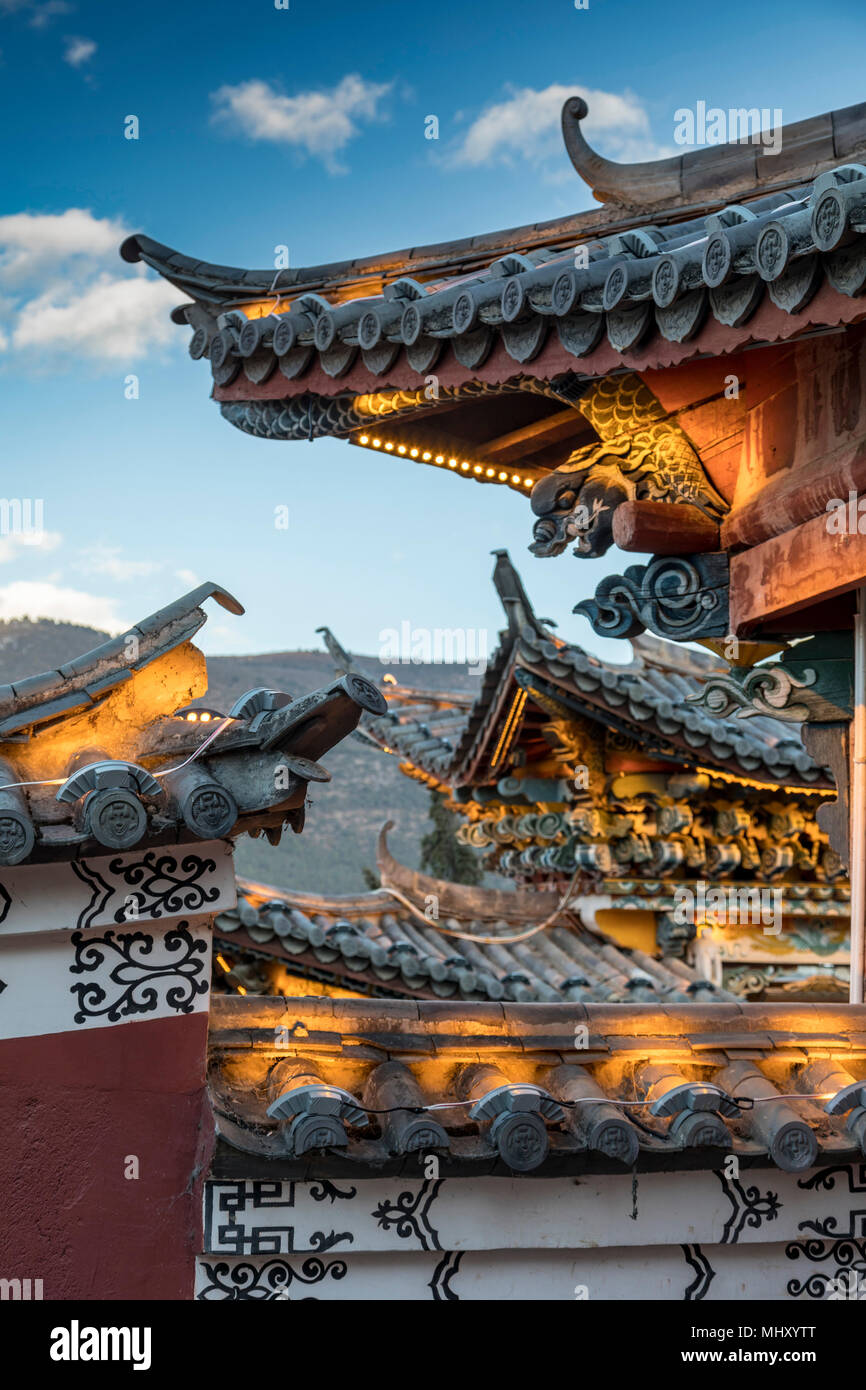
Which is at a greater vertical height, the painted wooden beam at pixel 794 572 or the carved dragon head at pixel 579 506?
the carved dragon head at pixel 579 506

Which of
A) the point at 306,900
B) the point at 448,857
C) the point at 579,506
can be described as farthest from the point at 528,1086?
the point at 448,857

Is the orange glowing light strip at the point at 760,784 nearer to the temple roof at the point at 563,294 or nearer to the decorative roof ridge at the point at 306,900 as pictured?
the decorative roof ridge at the point at 306,900

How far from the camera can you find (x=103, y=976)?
325 cm

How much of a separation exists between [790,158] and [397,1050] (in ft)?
11.4

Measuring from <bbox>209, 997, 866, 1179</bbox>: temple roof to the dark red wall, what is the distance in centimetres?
16

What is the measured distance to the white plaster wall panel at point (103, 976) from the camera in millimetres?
3180

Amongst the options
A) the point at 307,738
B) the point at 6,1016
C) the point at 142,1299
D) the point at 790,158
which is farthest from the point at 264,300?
the point at 142,1299

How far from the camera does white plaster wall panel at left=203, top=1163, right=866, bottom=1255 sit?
321cm

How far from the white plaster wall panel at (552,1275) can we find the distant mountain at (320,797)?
2280cm

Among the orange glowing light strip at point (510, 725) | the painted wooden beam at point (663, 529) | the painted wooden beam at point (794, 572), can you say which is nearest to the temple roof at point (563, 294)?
the painted wooden beam at point (663, 529)

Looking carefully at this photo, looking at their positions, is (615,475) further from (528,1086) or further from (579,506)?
(528,1086)

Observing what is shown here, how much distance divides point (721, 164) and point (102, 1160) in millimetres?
4225

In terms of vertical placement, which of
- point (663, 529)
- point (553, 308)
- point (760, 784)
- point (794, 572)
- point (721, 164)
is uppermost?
point (721, 164)

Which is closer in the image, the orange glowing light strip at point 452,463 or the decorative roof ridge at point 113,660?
the decorative roof ridge at point 113,660
